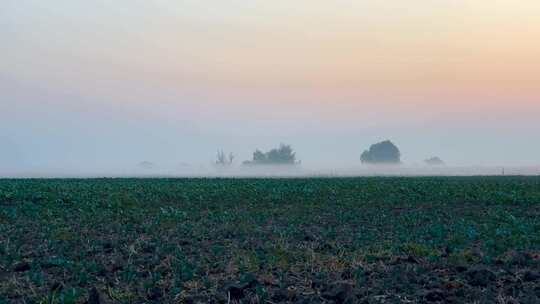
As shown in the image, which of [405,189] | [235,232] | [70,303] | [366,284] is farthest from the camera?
[405,189]

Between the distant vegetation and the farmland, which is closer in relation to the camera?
the farmland

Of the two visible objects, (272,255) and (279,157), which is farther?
(279,157)

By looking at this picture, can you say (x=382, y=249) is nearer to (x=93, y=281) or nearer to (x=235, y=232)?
(x=235, y=232)

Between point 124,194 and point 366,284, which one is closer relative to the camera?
point 366,284

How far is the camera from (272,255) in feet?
45.8

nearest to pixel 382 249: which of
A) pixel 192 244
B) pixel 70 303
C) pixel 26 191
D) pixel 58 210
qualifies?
pixel 192 244

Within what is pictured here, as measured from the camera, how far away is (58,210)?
27.3 m

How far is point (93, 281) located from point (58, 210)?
54.8ft

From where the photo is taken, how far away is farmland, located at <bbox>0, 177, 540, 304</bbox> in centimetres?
1046

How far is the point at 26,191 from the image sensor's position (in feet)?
123

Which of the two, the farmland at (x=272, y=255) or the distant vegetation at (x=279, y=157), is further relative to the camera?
the distant vegetation at (x=279, y=157)

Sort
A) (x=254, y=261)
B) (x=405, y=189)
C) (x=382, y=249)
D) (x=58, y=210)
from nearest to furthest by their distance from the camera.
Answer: (x=254, y=261), (x=382, y=249), (x=58, y=210), (x=405, y=189)

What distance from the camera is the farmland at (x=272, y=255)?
34.3ft

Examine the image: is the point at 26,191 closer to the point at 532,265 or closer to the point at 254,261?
the point at 254,261
